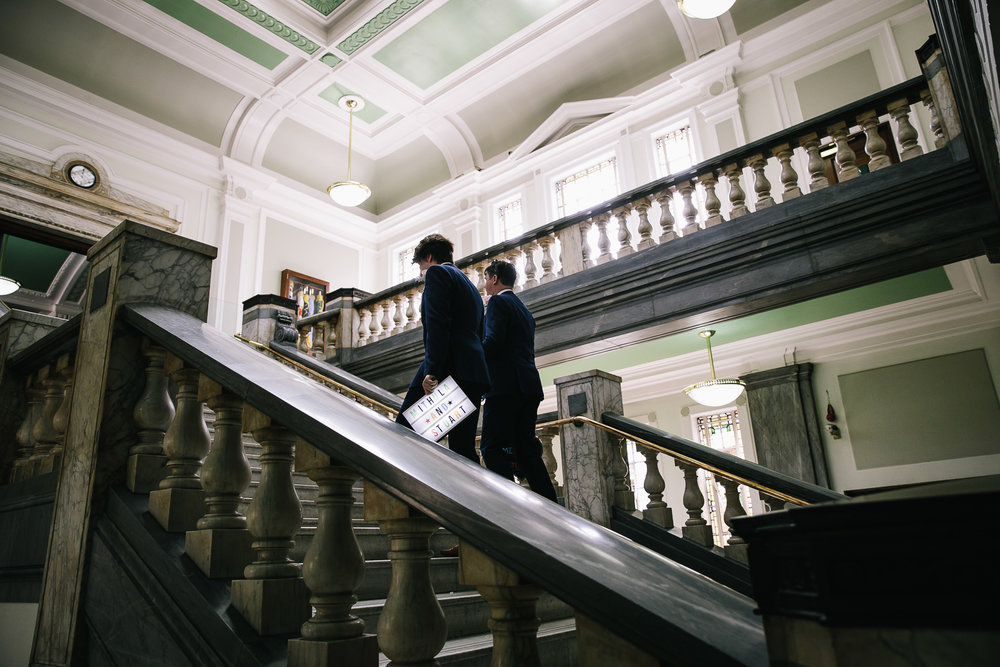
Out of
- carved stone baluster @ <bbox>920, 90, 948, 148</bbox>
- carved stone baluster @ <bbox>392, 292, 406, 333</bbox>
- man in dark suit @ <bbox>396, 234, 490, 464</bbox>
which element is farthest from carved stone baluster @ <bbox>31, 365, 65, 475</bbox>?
carved stone baluster @ <bbox>920, 90, 948, 148</bbox>

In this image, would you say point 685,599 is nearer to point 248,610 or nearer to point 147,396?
point 248,610

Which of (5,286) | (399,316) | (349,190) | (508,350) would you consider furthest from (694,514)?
(5,286)

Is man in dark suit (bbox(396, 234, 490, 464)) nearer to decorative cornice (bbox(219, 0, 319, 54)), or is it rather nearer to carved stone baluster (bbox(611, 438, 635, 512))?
carved stone baluster (bbox(611, 438, 635, 512))

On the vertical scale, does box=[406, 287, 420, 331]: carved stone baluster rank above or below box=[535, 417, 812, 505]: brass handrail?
above

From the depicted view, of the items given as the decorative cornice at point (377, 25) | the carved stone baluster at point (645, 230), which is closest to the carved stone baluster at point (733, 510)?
the carved stone baluster at point (645, 230)

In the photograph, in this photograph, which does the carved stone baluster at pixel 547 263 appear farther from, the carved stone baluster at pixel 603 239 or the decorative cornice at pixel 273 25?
the decorative cornice at pixel 273 25

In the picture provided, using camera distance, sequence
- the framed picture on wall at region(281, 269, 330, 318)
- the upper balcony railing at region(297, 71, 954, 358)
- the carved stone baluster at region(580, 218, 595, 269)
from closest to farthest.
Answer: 1. the upper balcony railing at region(297, 71, 954, 358)
2. the carved stone baluster at region(580, 218, 595, 269)
3. the framed picture on wall at region(281, 269, 330, 318)

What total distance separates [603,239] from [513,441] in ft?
15.9

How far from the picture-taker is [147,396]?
2396 mm

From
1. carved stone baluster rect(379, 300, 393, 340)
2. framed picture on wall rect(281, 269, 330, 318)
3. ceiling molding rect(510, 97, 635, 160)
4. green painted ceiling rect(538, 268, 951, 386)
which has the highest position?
ceiling molding rect(510, 97, 635, 160)

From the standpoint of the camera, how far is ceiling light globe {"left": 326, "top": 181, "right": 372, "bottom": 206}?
1179cm

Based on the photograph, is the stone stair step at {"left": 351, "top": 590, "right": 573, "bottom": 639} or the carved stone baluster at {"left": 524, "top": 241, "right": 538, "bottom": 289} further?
the carved stone baluster at {"left": 524, "top": 241, "right": 538, "bottom": 289}

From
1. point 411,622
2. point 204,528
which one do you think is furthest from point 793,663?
point 204,528

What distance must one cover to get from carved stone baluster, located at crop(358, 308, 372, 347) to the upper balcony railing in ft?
0.06
